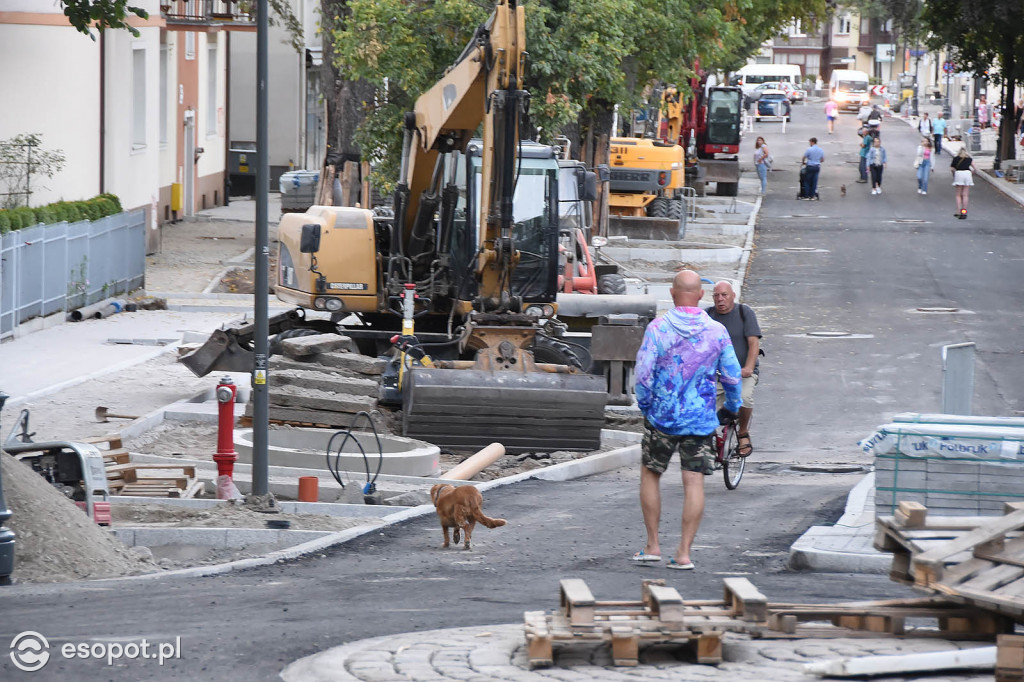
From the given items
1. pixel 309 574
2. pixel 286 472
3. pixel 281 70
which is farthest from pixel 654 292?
pixel 281 70

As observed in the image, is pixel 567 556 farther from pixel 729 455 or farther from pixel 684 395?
pixel 729 455

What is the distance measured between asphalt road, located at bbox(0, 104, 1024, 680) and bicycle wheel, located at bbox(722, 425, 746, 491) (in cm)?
15

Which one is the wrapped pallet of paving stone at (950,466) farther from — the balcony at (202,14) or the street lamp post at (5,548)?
the balcony at (202,14)

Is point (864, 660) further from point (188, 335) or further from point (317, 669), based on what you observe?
point (188, 335)

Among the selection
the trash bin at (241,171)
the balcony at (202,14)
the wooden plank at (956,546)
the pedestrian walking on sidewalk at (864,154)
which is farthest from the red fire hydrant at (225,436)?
the pedestrian walking on sidewalk at (864,154)

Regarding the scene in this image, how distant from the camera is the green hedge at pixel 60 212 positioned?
22094 mm

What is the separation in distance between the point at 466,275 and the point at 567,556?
6.89m

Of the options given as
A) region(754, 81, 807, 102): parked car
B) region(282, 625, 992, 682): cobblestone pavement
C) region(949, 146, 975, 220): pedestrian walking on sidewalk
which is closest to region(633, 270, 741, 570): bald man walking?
region(282, 625, 992, 682): cobblestone pavement

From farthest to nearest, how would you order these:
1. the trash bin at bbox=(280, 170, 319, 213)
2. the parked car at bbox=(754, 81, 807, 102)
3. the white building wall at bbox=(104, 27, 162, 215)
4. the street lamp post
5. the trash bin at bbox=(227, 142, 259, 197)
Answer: the parked car at bbox=(754, 81, 807, 102)
the trash bin at bbox=(227, 142, 259, 197)
the trash bin at bbox=(280, 170, 319, 213)
the white building wall at bbox=(104, 27, 162, 215)
the street lamp post

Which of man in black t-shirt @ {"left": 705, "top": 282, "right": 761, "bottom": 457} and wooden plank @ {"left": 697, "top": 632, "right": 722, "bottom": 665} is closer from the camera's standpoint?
wooden plank @ {"left": 697, "top": 632, "right": 722, "bottom": 665}

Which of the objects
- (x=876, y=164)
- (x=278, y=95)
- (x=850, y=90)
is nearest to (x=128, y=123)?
(x=278, y=95)

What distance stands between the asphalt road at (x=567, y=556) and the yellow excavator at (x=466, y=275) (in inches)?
46.5

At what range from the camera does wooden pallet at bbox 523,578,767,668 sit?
257 inches

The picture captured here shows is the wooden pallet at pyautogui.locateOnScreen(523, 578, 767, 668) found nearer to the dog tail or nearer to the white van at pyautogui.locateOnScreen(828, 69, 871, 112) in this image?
the dog tail
